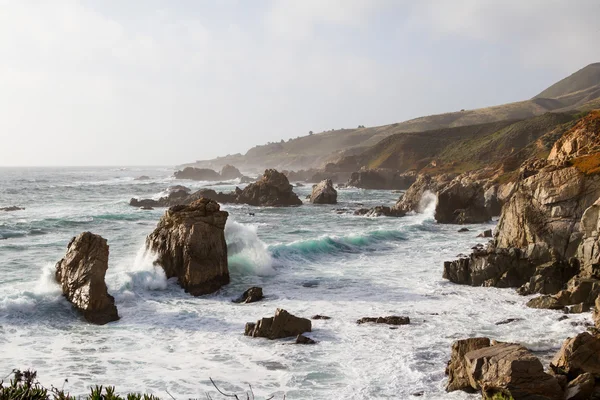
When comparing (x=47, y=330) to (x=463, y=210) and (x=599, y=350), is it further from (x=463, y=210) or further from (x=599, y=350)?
(x=463, y=210)

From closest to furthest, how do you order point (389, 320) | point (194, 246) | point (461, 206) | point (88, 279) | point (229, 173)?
point (389, 320)
point (88, 279)
point (194, 246)
point (461, 206)
point (229, 173)

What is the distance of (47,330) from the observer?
21.1 metres

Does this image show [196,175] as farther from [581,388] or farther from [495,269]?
[581,388]

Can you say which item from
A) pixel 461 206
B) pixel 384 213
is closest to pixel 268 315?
pixel 461 206

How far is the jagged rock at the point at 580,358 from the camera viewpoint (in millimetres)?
14055

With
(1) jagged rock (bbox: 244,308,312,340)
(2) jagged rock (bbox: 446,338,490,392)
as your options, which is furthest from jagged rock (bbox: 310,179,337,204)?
(2) jagged rock (bbox: 446,338,490,392)

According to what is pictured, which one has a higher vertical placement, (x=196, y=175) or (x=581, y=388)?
(x=196, y=175)

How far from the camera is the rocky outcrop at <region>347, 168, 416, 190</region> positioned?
113750 mm

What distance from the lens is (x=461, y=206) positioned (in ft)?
182

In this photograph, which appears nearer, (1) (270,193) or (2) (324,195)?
(1) (270,193)

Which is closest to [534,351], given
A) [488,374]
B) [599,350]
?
[599,350]

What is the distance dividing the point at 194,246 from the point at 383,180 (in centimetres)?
9097

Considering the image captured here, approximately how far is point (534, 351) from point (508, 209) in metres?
15.7

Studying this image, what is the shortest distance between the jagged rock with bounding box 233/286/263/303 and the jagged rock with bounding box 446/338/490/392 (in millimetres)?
11850
